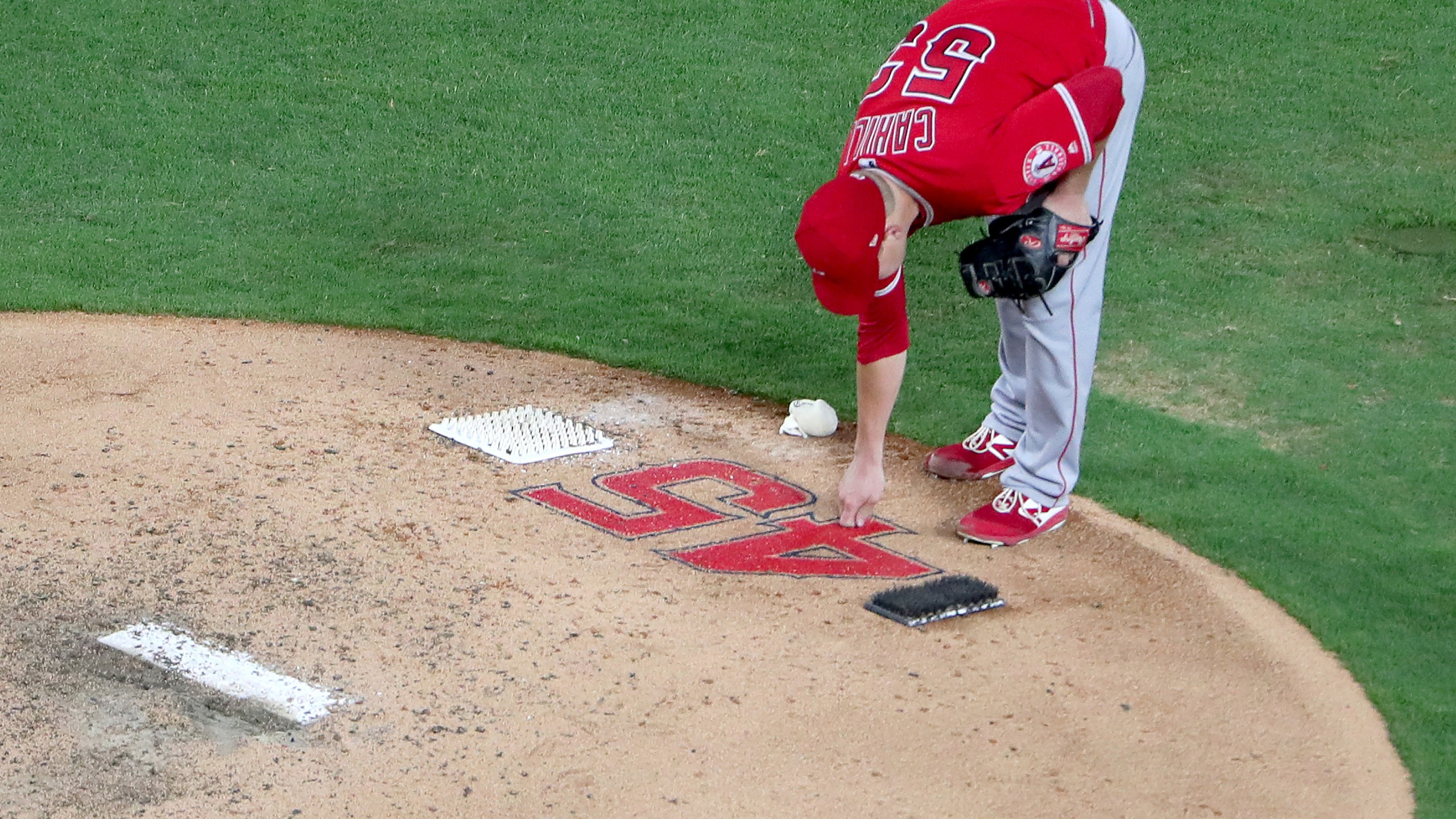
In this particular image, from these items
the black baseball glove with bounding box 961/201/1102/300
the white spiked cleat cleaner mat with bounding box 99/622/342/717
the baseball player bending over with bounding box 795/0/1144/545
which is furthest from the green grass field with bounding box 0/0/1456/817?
the white spiked cleat cleaner mat with bounding box 99/622/342/717

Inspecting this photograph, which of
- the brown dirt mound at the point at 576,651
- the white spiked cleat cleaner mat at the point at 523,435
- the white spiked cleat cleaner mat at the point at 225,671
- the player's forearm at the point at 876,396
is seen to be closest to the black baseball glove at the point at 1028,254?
the player's forearm at the point at 876,396

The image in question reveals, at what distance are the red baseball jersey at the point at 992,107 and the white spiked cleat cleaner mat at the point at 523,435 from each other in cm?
133

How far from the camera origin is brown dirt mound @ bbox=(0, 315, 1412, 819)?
2930 mm

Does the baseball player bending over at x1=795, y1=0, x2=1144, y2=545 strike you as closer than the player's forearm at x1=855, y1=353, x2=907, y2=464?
Yes

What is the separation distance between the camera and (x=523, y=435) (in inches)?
187

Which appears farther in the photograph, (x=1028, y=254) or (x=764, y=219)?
(x=764, y=219)

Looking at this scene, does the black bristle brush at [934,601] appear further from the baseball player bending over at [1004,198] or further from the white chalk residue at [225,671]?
the white chalk residue at [225,671]

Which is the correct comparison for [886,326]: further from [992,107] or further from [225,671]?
[225,671]

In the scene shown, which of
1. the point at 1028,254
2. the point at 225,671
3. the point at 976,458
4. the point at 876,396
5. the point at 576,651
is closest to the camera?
the point at 225,671

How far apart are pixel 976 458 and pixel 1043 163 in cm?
116

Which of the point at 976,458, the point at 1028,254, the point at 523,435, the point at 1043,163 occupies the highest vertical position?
the point at 1043,163

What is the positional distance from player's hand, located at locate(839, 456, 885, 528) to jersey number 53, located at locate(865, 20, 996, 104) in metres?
0.95

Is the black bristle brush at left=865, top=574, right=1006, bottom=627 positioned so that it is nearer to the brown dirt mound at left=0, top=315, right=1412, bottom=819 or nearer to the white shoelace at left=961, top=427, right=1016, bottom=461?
the brown dirt mound at left=0, top=315, right=1412, bottom=819

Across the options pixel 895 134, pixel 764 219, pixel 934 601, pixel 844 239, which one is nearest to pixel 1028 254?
pixel 895 134
